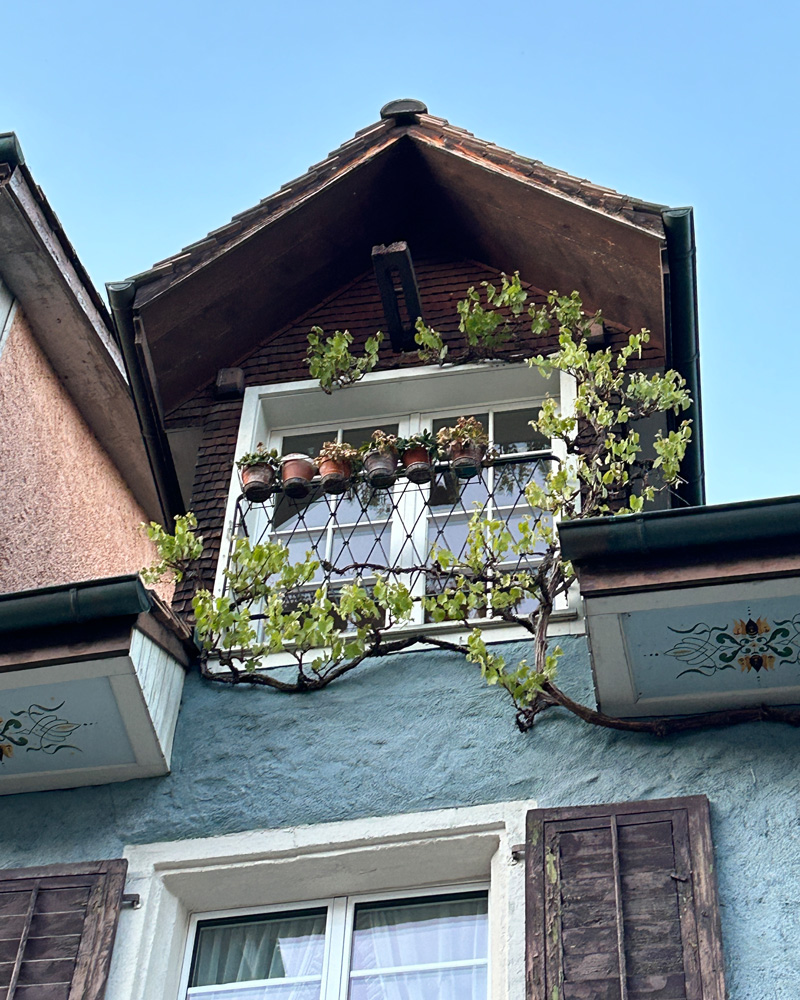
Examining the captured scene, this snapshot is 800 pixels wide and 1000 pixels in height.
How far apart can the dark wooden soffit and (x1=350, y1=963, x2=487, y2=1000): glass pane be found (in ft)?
11.6

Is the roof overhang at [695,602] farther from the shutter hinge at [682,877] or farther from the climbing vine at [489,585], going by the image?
the shutter hinge at [682,877]

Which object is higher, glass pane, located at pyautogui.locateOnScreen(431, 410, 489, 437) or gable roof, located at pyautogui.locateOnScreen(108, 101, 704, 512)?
gable roof, located at pyautogui.locateOnScreen(108, 101, 704, 512)

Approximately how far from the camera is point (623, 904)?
15.1 feet

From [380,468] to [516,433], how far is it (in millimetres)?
978

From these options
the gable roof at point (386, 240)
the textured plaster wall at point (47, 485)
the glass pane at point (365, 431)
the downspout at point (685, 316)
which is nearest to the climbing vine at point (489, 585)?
the downspout at point (685, 316)

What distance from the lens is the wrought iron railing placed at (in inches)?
263

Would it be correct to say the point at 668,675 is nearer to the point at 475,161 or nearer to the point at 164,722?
the point at 164,722

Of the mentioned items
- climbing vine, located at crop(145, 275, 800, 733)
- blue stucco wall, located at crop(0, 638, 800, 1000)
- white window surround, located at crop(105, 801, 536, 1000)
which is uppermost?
climbing vine, located at crop(145, 275, 800, 733)

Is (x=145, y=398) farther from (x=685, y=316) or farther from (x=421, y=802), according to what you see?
(x=421, y=802)

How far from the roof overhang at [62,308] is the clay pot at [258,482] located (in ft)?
5.00

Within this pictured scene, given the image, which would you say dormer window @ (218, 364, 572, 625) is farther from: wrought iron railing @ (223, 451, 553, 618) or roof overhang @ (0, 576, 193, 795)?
roof overhang @ (0, 576, 193, 795)

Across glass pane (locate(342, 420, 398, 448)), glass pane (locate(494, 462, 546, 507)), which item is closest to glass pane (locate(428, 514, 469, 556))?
glass pane (locate(494, 462, 546, 507))

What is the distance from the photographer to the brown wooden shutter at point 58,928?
15.8 ft

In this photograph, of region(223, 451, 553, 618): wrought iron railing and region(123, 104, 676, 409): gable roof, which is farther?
region(123, 104, 676, 409): gable roof
